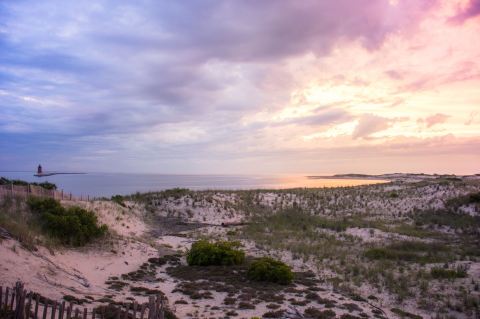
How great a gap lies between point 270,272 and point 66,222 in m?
10.1

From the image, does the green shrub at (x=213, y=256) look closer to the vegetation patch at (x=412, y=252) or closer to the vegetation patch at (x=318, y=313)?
the vegetation patch at (x=318, y=313)

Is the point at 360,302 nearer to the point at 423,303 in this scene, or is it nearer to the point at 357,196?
the point at 423,303

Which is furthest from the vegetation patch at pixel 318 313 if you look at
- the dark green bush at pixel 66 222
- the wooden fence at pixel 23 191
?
the wooden fence at pixel 23 191

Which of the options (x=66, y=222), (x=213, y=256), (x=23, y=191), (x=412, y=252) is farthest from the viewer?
(x=23, y=191)

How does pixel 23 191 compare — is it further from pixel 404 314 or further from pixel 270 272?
pixel 404 314

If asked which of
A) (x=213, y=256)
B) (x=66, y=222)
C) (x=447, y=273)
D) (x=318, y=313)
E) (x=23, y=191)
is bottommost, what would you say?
(x=318, y=313)

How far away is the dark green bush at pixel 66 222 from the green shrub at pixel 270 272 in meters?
8.55

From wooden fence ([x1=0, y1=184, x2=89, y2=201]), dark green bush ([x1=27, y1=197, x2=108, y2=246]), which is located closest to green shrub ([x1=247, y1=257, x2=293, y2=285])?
dark green bush ([x1=27, y1=197, x2=108, y2=246])

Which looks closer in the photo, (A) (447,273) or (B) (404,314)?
(B) (404,314)

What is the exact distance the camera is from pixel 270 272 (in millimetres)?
14992

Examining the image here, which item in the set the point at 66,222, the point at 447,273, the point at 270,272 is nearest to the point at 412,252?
the point at 447,273

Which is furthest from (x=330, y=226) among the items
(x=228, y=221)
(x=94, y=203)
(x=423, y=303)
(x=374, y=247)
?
(x=94, y=203)

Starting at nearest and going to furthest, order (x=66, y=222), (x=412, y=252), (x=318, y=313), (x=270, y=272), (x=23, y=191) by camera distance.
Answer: (x=318, y=313), (x=270, y=272), (x=66, y=222), (x=412, y=252), (x=23, y=191)

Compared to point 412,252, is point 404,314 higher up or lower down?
lower down
